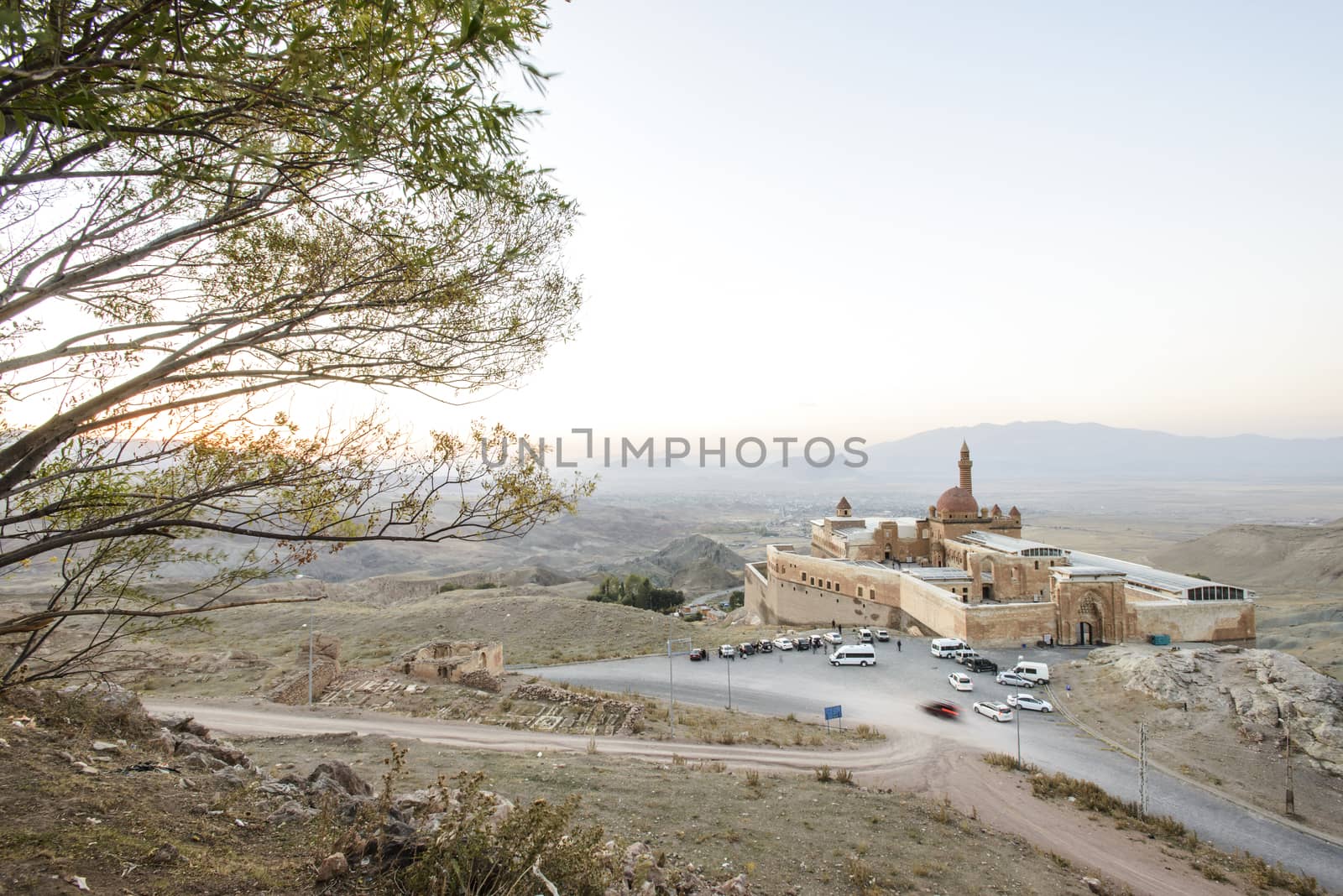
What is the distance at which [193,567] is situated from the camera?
55625 millimetres

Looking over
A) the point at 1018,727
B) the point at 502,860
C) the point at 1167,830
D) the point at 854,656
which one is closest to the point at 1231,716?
the point at 1018,727

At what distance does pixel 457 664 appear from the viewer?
22391mm

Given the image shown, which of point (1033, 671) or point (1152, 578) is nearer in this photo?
point (1033, 671)

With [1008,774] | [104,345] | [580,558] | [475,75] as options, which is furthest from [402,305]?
[580,558]

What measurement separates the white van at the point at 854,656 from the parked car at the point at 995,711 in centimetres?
606

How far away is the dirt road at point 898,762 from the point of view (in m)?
12.0

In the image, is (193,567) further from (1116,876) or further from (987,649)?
(1116,876)

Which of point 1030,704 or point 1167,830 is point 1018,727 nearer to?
point 1030,704

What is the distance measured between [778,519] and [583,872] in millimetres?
194527

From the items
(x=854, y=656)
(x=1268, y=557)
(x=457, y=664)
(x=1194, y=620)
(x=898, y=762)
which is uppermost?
(x=457, y=664)

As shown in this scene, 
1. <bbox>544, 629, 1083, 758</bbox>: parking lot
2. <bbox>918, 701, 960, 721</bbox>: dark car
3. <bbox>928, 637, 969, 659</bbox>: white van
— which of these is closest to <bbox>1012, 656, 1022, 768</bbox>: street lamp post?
<bbox>544, 629, 1083, 758</bbox>: parking lot

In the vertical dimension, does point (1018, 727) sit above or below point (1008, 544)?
below

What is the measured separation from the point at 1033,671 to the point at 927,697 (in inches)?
216

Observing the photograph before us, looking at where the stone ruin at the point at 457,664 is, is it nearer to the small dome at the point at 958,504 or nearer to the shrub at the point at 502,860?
the shrub at the point at 502,860
